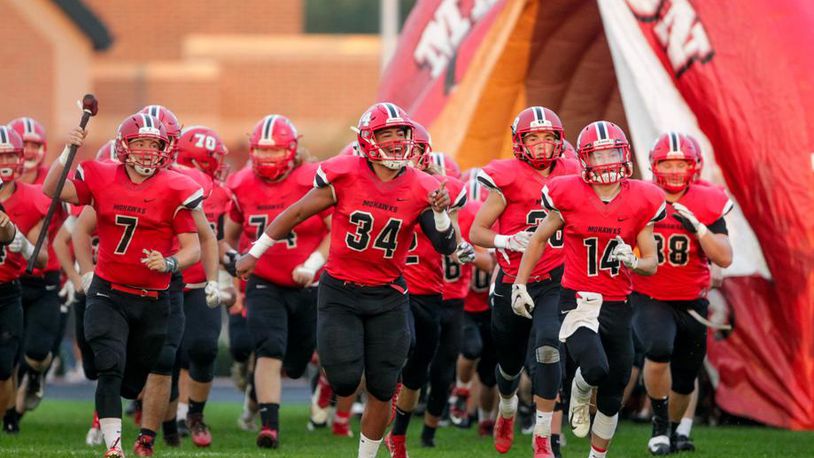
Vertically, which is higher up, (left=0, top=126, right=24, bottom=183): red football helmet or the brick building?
the brick building

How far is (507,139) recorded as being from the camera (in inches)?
528

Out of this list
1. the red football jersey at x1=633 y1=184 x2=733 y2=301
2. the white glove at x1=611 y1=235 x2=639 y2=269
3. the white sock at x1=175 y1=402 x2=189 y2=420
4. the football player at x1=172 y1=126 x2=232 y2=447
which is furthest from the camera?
the white sock at x1=175 y1=402 x2=189 y2=420

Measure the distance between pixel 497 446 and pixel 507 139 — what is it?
5.07 metres

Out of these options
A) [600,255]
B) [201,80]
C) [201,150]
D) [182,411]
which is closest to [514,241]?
[600,255]

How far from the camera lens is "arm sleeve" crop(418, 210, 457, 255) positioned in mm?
7398

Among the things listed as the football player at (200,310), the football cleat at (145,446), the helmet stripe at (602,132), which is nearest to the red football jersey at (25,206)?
the football player at (200,310)

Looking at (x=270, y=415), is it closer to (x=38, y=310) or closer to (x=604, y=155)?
(x=38, y=310)

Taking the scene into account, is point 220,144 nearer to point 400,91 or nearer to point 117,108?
point 400,91

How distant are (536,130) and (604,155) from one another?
737mm

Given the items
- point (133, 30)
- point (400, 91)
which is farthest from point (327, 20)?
point (400, 91)

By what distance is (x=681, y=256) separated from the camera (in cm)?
915

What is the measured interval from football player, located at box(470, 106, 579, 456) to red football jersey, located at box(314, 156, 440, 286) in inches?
39.0

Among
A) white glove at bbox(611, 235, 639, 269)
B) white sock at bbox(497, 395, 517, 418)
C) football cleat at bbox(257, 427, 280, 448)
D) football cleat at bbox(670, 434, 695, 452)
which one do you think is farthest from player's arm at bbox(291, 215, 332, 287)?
football cleat at bbox(670, 434, 695, 452)

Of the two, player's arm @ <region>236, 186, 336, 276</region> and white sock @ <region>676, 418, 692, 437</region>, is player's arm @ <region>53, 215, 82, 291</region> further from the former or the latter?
white sock @ <region>676, 418, 692, 437</region>
